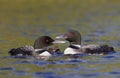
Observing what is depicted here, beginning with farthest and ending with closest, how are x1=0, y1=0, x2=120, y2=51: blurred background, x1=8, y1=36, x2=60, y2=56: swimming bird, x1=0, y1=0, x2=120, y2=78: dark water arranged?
x1=0, y1=0, x2=120, y2=51: blurred background → x1=8, y1=36, x2=60, y2=56: swimming bird → x1=0, y1=0, x2=120, y2=78: dark water

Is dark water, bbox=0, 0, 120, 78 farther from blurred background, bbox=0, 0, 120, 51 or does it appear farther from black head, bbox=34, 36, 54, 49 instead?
black head, bbox=34, 36, 54, 49

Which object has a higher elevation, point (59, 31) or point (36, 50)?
point (59, 31)

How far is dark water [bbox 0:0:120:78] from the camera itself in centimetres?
1608

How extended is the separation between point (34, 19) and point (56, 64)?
19630 mm

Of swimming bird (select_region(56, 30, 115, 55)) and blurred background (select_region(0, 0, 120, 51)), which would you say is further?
blurred background (select_region(0, 0, 120, 51))

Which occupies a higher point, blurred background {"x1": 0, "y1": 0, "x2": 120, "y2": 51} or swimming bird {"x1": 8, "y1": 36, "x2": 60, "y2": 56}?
blurred background {"x1": 0, "y1": 0, "x2": 120, "y2": 51}

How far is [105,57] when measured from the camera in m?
18.7

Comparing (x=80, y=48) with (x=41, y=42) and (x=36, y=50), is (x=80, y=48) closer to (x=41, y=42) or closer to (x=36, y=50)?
(x=41, y=42)

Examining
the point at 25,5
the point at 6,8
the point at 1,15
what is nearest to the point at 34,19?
the point at 1,15

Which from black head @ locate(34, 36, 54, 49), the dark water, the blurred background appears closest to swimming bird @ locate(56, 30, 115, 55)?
the dark water

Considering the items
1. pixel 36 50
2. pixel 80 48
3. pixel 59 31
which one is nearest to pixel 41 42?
pixel 36 50

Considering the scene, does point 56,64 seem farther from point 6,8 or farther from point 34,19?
point 6,8

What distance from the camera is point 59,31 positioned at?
28391 millimetres

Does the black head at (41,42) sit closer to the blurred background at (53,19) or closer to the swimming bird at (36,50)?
the swimming bird at (36,50)
